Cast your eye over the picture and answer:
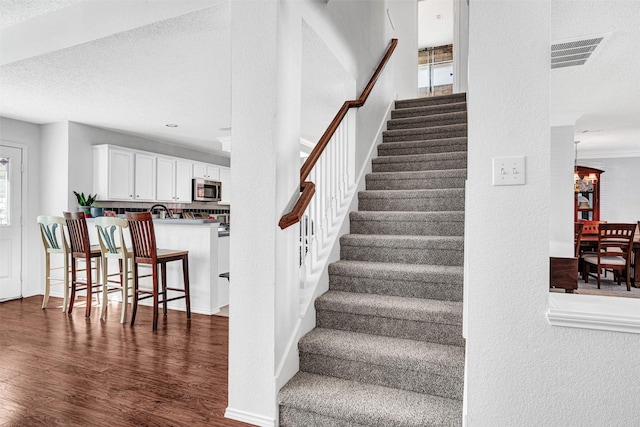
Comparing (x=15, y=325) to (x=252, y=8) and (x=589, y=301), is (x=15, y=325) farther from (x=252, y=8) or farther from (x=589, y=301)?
(x=589, y=301)

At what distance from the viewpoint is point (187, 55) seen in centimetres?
296

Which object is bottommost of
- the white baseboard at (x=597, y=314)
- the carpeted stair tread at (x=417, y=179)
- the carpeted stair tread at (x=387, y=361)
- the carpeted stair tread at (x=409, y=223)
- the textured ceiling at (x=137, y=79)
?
the carpeted stair tread at (x=387, y=361)

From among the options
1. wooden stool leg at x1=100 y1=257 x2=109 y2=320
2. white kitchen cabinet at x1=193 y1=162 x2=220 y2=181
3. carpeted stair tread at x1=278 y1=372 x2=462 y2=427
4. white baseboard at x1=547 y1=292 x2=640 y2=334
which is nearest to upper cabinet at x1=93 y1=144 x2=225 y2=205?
white kitchen cabinet at x1=193 y1=162 x2=220 y2=181

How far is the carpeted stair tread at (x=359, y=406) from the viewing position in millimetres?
1799

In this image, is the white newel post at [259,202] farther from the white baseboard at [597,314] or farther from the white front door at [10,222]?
the white front door at [10,222]

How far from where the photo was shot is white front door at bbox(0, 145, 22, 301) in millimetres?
4742

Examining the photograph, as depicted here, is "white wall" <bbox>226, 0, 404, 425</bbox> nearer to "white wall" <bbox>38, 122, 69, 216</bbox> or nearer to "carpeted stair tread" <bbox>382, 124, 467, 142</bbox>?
"carpeted stair tread" <bbox>382, 124, 467, 142</bbox>

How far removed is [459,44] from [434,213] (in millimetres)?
5289

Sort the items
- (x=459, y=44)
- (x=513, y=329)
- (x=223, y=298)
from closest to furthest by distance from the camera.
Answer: (x=513, y=329), (x=223, y=298), (x=459, y=44)

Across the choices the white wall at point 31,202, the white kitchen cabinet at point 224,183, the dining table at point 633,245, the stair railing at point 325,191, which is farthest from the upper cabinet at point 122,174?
the dining table at point 633,245

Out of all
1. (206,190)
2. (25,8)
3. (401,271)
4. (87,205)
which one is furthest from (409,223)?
(206,190)

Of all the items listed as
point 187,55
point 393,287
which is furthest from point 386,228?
point 187,55

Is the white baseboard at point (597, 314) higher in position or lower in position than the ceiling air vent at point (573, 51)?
lower

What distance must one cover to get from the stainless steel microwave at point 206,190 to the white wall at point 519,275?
628 centimetres
